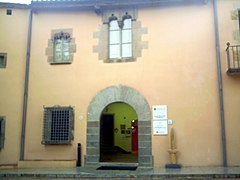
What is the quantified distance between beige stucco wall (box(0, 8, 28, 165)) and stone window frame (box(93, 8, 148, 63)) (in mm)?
2847

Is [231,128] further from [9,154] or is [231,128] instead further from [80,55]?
[9,154]

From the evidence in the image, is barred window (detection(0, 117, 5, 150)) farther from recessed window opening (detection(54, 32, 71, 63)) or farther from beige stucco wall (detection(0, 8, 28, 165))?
recessed window opening (detection(54, 32, 71, 63))

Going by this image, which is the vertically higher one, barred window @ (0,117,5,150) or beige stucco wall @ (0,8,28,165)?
beige stucco wall @ (0,8,28,165)

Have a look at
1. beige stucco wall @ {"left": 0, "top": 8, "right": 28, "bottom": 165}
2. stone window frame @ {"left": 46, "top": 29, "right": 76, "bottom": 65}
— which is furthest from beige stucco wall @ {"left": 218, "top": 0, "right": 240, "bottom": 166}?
beige stucco wall @ {"left": 0, "top": 8, "right": 28, "bottom": 165}

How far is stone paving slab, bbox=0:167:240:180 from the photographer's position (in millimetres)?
8188

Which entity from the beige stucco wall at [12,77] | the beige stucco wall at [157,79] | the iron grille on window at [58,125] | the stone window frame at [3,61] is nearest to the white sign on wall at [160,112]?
the beige stucco wall at [157,79]

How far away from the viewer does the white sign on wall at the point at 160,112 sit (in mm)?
10126

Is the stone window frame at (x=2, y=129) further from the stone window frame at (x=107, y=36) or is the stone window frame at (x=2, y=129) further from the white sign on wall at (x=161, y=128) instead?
the white sign on wall at (x=161, y=128)

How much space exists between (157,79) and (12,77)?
17.5 ft

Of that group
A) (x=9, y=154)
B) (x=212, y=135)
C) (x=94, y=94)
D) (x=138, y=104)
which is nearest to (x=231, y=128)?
(x=212, y=135)

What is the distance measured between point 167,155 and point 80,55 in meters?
4.67

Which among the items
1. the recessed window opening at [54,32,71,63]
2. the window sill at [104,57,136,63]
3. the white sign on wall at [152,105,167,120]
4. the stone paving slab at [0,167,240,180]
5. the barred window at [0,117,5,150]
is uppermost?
the recessed window opening at [54,32,71,63]

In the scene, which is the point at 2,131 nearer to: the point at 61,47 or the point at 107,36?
the point at 61,47

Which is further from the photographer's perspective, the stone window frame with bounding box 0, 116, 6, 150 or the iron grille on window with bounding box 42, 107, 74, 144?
the stone window frame with bounding box 0, 116, 6, 150
